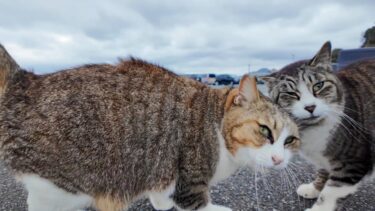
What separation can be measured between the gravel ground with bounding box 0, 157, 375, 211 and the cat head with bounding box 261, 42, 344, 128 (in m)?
0.42

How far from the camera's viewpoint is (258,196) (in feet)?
8.72

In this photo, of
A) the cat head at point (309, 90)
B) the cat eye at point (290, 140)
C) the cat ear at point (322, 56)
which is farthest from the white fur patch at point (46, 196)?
the cat ear at point (322, 56)

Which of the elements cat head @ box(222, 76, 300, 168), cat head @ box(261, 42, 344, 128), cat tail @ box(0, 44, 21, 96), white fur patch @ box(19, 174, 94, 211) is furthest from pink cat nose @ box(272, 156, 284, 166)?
cat tail @ box(0, 44, 21, 96)

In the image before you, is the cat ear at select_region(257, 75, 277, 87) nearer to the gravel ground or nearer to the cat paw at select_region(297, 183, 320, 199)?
the gravel ground

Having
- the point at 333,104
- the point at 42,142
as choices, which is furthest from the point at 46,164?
the point at 333,104

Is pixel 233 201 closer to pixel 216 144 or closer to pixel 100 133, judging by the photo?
pixel 216 144

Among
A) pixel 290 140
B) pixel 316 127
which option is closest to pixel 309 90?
pixel 316 127

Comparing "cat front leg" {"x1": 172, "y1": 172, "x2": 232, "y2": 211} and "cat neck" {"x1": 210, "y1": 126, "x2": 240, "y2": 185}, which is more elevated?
"cat neck" {"x1": 210, "y1": 126, "x2": 240, "y2": 185}

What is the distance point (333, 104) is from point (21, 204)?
2.40 m

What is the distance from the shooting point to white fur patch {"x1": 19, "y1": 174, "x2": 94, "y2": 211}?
6.00 ft

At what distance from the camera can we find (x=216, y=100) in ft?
7.51

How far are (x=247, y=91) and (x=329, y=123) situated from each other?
2.43 ft

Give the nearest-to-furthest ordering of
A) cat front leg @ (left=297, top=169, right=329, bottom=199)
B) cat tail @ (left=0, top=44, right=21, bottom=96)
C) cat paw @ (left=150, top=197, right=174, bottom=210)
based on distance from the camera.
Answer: cat tail @ (left=0, top=44, right=21, bottom=96) < cat paw @ (left=150, top=197, right=174, bottom=210) < cat front leg @ (left=297, top=169, right=329, bottom=199)

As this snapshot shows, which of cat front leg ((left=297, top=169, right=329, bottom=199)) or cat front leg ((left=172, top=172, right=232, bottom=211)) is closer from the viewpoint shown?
cat front leg ((left=172, top=172, right=232, bottom=211))
